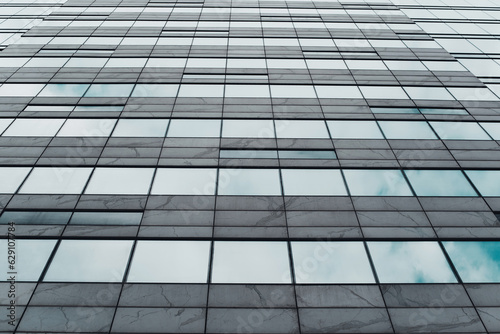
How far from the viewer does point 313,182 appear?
13.6m

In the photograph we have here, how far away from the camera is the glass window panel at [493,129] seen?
16.0 meters

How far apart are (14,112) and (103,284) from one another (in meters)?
11.5

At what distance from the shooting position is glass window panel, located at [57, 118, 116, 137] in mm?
15602

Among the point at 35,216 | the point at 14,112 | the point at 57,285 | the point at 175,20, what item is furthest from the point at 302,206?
the point at 175,20

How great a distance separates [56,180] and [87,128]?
345 centimetres

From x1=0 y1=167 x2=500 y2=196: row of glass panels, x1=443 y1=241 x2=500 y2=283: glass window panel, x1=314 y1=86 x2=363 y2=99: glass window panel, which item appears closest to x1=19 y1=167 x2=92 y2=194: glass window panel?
x1=0 y1=167 x2=500 y2=196: row of glass panels

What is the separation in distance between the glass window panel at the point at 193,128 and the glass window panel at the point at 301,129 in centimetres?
297

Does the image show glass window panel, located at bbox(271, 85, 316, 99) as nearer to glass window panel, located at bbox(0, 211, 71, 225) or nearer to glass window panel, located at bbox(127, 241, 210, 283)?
glass window panel, located at bbox(127, 241, 210, 283)

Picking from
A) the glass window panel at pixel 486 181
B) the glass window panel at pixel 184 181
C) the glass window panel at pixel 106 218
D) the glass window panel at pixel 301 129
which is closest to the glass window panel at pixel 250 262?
the glass window panel at pixel 184 181

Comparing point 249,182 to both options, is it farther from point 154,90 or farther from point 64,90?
point 64,90

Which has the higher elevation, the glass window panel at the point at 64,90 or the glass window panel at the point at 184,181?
the glass window panel at the point at 64,90

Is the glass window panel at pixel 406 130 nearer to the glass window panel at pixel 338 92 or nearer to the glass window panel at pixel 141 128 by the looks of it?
the glass window panel at pixel 338 92

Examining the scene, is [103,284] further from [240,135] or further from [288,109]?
[288,109]

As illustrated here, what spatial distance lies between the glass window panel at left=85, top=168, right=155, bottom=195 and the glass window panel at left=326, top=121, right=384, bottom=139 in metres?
8.57
